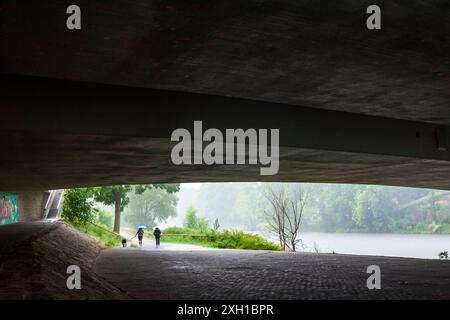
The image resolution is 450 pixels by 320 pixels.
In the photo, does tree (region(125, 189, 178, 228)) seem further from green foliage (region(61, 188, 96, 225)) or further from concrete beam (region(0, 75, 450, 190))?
concrete beam (region(0, 75, 450, 190))

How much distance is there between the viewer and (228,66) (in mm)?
6578

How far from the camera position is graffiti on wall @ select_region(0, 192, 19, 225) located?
2388cm

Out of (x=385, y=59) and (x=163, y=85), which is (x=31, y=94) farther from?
(x=385, y=59)

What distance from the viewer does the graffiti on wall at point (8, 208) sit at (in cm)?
2388

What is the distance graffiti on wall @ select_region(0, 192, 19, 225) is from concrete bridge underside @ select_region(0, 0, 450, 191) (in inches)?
514

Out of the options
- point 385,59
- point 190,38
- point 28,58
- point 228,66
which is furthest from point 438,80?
point 28,58

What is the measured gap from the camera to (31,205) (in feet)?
98.1

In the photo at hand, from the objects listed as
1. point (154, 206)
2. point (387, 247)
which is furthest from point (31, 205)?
point (154, 206)

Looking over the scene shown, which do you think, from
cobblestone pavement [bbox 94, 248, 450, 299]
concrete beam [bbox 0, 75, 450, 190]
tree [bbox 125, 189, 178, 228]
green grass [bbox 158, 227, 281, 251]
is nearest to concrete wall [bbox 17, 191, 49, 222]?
green grass [bbox 158, 227, 281, 251]

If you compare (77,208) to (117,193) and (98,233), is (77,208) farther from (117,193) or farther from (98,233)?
(117,193)

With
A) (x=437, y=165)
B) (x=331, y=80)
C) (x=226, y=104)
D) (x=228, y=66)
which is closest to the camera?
(x=228, y=66)

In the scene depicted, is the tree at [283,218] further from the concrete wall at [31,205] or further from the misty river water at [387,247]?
the concrete wall at [31,205]
